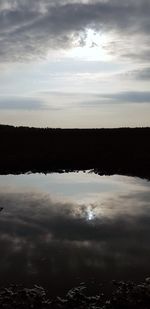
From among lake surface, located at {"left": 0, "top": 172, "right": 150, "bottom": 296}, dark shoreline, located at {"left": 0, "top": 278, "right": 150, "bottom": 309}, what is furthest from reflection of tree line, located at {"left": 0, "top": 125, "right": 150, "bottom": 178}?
dark shoreline, located at {"left": 0, "top": 278, "right": 150, "bottom": 309}

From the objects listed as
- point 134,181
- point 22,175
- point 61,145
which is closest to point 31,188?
point 22,175

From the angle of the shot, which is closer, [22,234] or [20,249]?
[20,249]

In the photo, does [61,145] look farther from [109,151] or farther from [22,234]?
[22,234]

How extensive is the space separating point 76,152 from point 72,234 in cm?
3194

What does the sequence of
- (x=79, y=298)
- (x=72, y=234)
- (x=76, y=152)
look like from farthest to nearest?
(x=76, y=152) < (x=72, y=234) < (x=79, y=298)

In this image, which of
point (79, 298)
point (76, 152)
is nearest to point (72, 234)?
point (79, 298)

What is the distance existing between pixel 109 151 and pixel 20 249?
36.1 metres

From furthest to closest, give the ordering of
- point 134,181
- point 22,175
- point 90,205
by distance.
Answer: point 22,175 < point 134,181 < point 90,205

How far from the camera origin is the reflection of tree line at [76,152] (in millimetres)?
39406

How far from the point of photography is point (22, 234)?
57.1 ft

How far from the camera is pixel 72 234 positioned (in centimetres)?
1766

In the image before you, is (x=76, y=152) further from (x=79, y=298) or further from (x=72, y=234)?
(x=79, y=298)

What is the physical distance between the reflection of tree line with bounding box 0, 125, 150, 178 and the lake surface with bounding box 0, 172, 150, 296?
8904 mm

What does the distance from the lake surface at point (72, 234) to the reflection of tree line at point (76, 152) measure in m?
8.90
